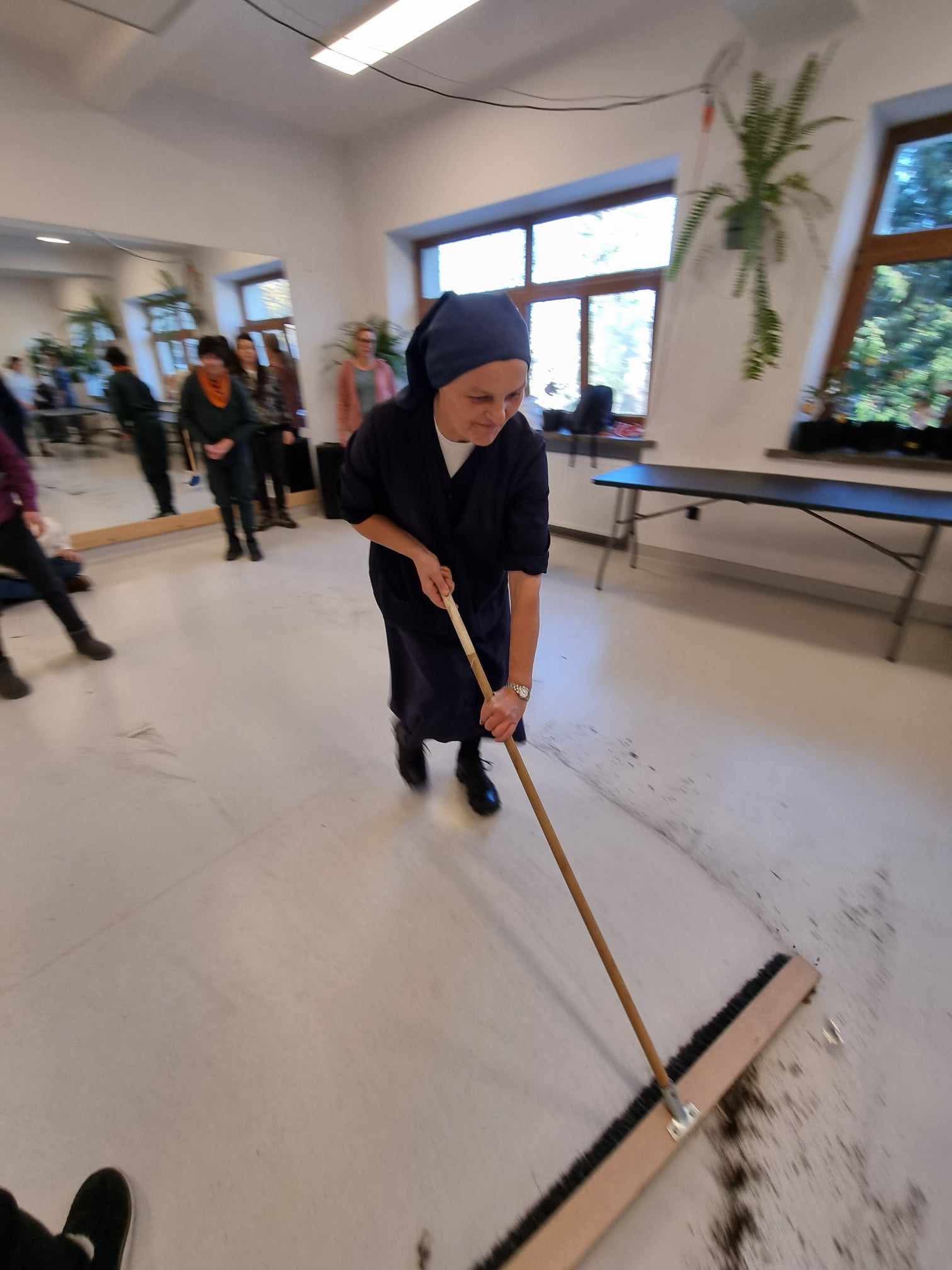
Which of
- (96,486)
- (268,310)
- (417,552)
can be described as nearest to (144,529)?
(96,486)

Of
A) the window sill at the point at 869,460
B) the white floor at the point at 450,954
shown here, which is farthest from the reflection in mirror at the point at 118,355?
the window sill at the point at 869,460

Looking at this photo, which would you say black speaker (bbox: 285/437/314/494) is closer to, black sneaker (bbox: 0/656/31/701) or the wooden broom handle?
black sneaker (bbox: 0/656/31/701)

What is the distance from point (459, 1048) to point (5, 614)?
Answer: 3.56 meters

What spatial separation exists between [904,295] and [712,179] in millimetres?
1174

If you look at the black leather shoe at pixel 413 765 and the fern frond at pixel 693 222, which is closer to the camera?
the black leather shoe at pixel 413 765

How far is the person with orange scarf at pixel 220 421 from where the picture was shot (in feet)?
11.6

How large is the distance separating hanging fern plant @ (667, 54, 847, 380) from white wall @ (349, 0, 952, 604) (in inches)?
2.5

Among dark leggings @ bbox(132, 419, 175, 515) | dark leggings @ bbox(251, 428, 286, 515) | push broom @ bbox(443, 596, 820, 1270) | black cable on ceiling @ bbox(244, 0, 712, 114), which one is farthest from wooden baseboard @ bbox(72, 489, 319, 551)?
push broom @ bbox(443, 596, 820, 1270)

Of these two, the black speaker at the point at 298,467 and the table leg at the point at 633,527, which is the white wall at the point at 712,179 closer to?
the table leg at the point at 633,527

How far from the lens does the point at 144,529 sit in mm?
4309

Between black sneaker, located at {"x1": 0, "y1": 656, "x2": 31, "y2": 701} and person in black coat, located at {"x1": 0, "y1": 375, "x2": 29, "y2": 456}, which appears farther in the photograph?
person in black coat, located at {"x1": 0, "y1": 375, "x2": 29, "y2": 456}

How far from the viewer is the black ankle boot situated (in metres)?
1.72

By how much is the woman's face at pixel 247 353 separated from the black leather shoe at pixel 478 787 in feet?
13.3

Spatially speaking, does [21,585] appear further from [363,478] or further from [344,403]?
[363,478]
